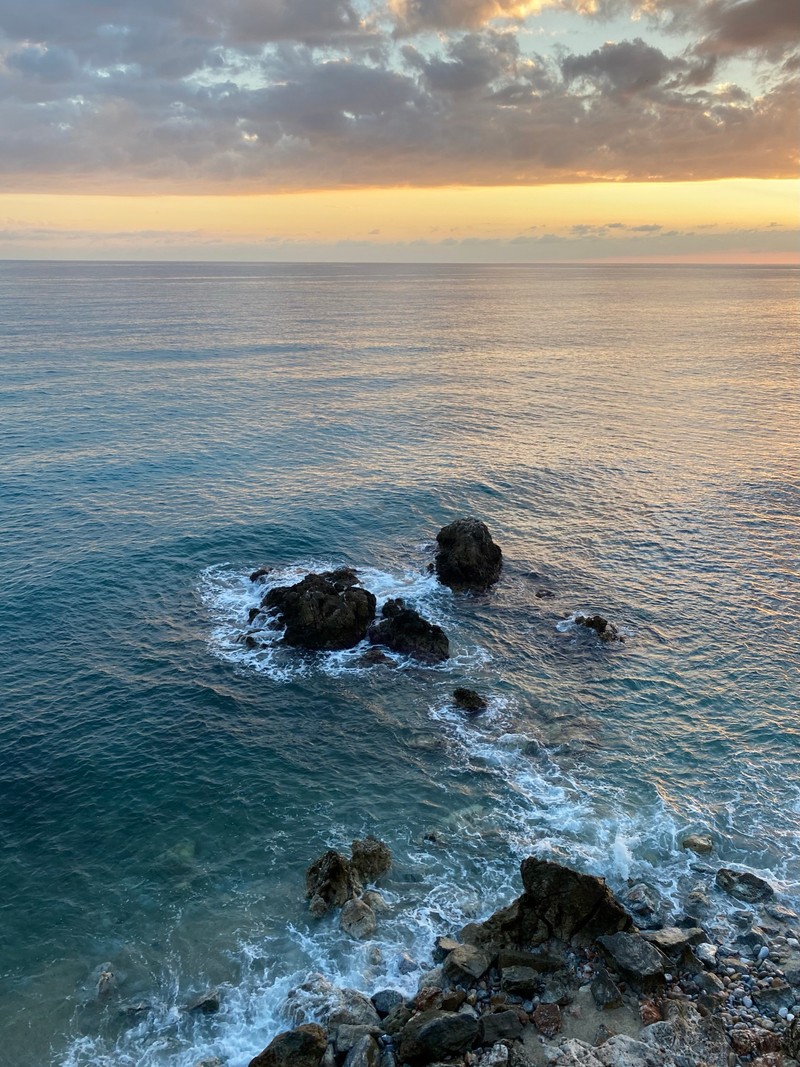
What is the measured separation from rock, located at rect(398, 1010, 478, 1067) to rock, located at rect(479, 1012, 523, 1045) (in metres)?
0.40

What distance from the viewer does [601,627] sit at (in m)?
53.7

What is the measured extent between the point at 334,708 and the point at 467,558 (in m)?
19.3

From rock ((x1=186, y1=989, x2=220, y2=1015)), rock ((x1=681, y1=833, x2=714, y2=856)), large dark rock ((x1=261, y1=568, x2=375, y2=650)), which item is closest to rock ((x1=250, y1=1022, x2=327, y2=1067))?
rock ((x1=186, y1=989, x2=220, y2=1015))

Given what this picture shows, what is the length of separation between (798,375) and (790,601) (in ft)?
341

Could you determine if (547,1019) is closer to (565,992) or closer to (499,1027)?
(565,992)

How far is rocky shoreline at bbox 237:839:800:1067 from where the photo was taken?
25.7 m

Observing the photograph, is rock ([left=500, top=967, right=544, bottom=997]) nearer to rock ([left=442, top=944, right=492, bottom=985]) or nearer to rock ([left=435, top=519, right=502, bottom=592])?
rock ([left=442, top=944, right=492, bottom=985])

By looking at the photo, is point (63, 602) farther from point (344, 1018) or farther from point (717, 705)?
point (717, 705)

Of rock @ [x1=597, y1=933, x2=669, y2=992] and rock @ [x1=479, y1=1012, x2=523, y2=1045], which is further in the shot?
rock @ [x1=597, y1=933, x2=669, y2=992]

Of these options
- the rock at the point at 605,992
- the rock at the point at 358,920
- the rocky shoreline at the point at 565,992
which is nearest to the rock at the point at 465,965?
the rocky shoreline at the point at 565,992

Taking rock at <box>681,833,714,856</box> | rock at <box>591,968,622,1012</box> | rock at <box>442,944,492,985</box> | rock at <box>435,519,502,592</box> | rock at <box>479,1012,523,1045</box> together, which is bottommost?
rock at <box>681,833,714,856</box>

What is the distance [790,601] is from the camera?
58.3 metres

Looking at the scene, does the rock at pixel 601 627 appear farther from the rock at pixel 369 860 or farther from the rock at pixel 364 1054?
the rock at pixel 364 1054

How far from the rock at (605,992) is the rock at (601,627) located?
27.2 m
